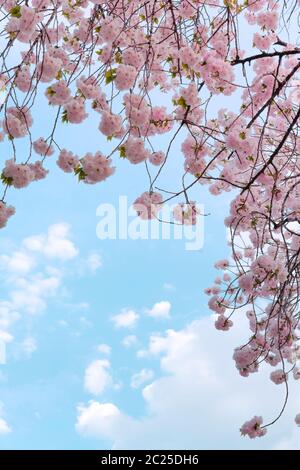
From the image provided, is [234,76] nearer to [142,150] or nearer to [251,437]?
[142,150]

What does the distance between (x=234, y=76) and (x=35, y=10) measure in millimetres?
1247

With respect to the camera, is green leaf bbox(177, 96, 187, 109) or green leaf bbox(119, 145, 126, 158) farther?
green leaf bbox(177, 96, 187, 109)

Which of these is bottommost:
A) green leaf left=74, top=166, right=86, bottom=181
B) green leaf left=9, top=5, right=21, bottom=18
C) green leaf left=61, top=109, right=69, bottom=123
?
Result: green leaf left=74, top=166, right=86, bottom=181

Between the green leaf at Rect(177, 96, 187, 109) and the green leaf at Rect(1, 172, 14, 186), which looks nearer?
the green leaf at Rect(1, 172, 14, 186)

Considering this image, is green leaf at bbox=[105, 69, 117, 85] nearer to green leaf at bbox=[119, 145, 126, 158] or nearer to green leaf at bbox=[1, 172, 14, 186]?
green leaf at bbox=[119, 145, 126, 158]

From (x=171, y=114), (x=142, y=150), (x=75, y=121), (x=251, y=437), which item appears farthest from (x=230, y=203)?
(x=251, y=437)

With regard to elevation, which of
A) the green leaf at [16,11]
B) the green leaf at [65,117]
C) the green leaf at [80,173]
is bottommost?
the green leaf at [80,173]

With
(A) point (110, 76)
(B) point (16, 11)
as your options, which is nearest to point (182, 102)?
(A) point (110, 76)

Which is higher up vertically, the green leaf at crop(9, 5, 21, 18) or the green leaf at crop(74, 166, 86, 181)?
the green leaf at crop(9, 5, 21, 18)

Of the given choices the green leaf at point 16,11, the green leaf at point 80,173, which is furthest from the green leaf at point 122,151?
the green leaf at point 16,11

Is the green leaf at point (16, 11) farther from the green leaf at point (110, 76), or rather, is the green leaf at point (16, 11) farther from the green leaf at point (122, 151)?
the green leaf at point (122, 151)

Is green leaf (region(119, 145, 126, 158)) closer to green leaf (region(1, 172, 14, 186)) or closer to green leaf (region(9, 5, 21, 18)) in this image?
green leaf (region(1, 172, 14, 186))

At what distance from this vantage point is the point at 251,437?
417 cm

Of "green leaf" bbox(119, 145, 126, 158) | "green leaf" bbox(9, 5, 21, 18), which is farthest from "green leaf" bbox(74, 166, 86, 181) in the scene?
"green leaf" bbox(9, 5, 21, 18)
